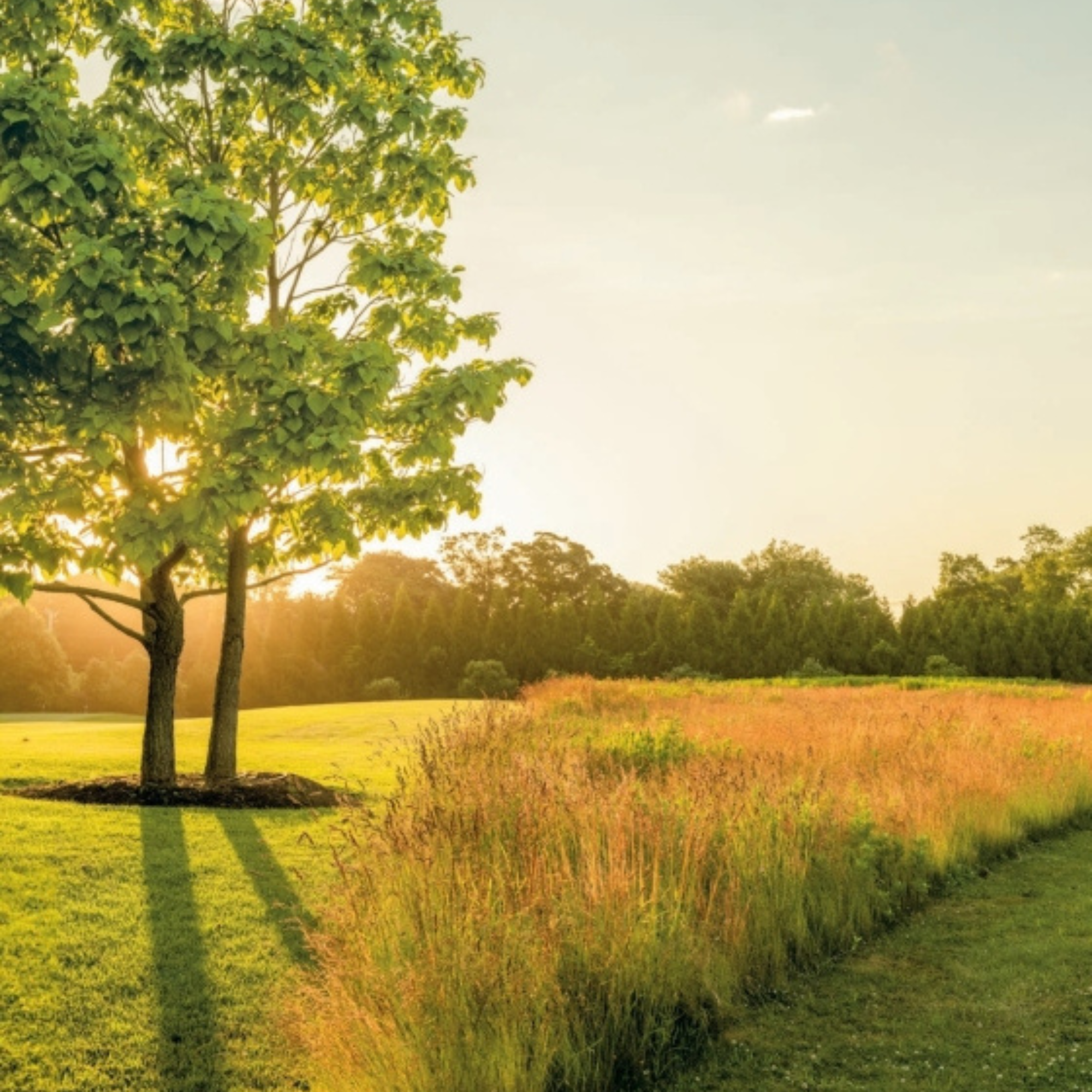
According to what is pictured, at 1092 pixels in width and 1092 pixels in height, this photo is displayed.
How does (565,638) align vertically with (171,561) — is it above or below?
below

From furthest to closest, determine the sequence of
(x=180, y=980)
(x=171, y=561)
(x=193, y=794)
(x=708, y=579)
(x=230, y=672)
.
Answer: (x=708, y=579), (x=230, y=672), (x=171, y=561), (x=193, y=794), (x=180, y=980)

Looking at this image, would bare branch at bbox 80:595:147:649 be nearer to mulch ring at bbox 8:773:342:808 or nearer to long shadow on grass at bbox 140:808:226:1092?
mulch ring at bbox 8:773:342:808

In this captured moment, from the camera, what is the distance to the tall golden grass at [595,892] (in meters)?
4.49

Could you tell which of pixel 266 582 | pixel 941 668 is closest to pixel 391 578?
pixel 941 668

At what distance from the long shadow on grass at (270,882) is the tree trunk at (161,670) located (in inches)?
74.1

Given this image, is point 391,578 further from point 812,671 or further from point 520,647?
point 812,671

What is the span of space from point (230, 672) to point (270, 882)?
5.81 m

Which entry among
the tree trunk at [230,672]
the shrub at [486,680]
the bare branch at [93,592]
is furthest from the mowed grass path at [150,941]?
the shrub at [486,680]

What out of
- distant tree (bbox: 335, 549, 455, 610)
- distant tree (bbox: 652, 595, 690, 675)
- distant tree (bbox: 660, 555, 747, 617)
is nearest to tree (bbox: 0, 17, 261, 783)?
distant tree (bbox: 652, 595, 690, 675)

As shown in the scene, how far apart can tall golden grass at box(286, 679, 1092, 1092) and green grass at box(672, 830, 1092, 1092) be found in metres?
0.25

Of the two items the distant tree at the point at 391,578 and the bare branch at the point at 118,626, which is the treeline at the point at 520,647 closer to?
the distant tree at the point at 391,578

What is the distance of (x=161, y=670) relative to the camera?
523 inches

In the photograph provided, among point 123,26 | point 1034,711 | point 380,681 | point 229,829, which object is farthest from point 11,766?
point 380,681

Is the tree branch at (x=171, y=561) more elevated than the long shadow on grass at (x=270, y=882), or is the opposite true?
the tree branch at (x=171, y=561)
